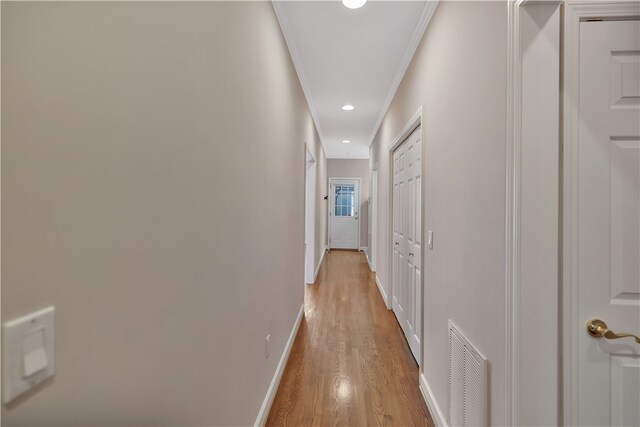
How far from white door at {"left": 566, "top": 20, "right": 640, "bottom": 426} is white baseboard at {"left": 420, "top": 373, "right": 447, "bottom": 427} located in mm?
823

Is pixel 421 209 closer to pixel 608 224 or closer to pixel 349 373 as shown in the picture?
pixel 608 224

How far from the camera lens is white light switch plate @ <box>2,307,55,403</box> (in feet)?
1.31

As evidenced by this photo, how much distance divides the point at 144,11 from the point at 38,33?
298 millimetres

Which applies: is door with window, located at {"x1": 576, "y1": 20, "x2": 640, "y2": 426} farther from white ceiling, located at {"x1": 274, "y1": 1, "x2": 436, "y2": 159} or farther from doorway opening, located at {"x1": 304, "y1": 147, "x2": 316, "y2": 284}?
doorway opening, located at {"x1": 304, "y1": 147, "x2": 316, "y2": 284}

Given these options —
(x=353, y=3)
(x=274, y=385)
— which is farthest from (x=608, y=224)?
(x=274, y=385)

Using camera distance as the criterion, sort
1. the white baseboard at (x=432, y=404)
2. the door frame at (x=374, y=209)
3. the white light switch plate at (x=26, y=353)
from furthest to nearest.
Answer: the door frame at (x=374, y=209)
the white baseboard at (x=432, y=404)
the white light switch plate at (x=26, y=353)

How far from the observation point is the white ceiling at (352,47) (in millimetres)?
1968

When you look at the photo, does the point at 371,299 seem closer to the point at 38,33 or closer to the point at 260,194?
the point at 260,194

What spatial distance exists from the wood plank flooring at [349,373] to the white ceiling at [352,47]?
2.62m

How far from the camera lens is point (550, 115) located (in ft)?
3.21

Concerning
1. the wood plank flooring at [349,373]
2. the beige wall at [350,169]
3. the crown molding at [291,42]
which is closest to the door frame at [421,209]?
the wood plank flooring at [349,373]

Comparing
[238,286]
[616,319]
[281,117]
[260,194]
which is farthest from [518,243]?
[281,117]

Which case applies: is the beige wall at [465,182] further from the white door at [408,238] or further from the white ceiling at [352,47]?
the white door at [408,238]

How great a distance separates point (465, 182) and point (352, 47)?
66.5 inches
